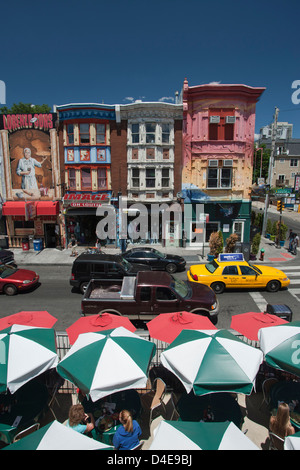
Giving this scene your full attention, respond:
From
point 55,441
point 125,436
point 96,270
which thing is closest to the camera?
point 55,441

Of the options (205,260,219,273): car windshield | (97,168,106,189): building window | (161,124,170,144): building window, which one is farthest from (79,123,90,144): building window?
(205,260,219,273): car windshield

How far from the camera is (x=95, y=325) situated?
24.3ft

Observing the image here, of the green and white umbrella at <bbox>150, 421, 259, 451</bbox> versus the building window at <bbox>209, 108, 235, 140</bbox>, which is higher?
the building window at <bbox>209, 108, 235, 140</bbox>

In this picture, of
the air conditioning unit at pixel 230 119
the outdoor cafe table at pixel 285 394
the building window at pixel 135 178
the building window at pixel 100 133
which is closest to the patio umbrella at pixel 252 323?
the outdoor cafe table at pixel 285 394

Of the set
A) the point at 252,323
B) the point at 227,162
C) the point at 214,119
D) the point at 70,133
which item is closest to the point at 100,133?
the point at 70,133

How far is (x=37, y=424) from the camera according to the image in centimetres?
529

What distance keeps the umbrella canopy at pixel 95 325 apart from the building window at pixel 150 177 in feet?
57.1

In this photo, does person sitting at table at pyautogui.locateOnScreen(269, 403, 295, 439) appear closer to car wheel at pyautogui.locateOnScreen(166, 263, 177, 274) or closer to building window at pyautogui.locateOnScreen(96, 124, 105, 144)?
car wheel at pyautogui.locateOnScreen(166, 263, 177, 274)

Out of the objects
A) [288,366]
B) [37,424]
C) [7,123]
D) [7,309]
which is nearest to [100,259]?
[7,309]

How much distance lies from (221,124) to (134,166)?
25.8ft

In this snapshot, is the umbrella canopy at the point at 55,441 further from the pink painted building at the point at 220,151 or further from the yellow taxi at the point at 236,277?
the pink painted building at the point at 220,151

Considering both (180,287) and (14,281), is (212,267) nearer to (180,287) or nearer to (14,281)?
(180,287)

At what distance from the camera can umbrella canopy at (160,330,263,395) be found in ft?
16.6

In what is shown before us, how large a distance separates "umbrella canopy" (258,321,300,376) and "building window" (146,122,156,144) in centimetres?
1963
